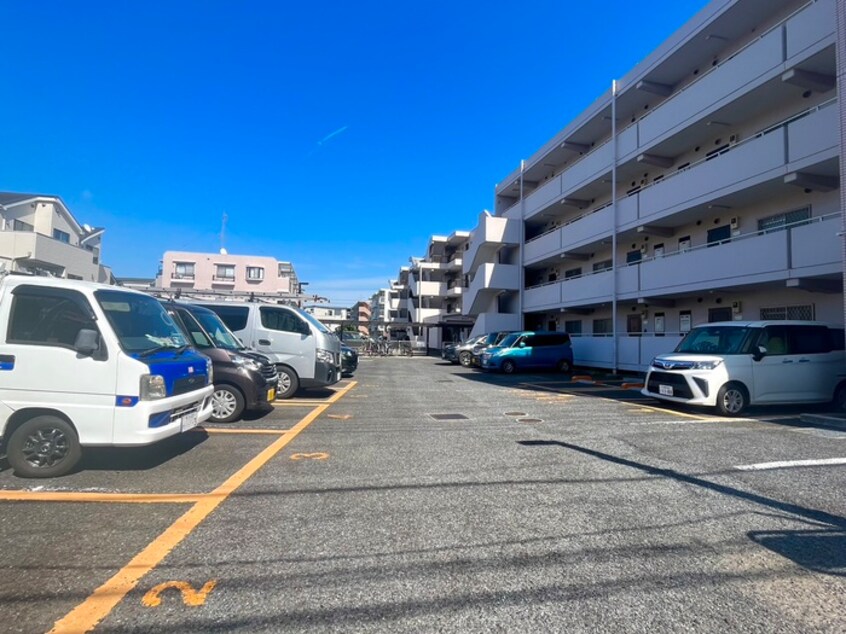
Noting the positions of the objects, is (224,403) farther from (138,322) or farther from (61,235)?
(61,235)

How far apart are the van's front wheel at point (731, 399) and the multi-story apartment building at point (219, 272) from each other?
154 feet

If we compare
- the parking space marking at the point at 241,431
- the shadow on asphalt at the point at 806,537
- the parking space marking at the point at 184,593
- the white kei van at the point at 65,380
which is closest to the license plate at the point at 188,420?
the white kei van at the point at 65,380

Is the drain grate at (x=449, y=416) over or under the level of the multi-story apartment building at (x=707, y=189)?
under

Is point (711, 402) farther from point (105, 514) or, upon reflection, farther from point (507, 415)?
point (105, 514)

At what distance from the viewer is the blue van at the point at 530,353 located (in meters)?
19.4

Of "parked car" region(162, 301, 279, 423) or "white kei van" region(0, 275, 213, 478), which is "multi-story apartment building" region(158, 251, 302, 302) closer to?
"parked car" region(162, 301, 279, 423)

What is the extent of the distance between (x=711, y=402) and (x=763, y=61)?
9.79 m

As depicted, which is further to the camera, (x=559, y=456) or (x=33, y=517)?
(x=559, y=456)

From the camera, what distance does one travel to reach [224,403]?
7348 mm

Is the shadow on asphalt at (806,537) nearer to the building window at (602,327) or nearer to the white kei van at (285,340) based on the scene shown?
the white kei van at (285,340)

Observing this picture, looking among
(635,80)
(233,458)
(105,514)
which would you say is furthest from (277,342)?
(635,80)

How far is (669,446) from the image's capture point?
6.13 m

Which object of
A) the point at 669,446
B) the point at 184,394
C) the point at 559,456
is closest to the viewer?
the point at 184,394

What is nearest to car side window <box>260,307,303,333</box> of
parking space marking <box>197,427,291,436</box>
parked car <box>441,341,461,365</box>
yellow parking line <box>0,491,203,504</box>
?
parking space marking <box>197,427,291,436</box>
